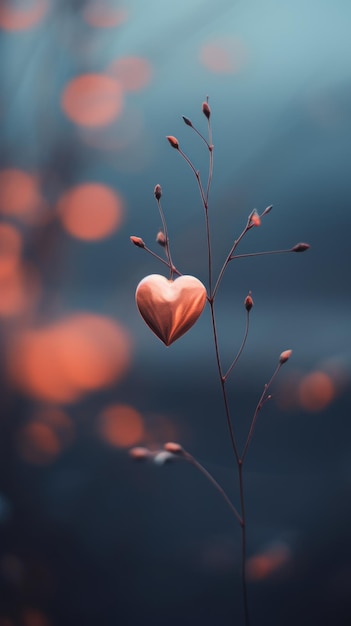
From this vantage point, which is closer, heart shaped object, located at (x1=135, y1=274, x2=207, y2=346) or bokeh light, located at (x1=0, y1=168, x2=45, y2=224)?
heart shaped object, located at (x1=135, y1=274, x2=207, y2=346)

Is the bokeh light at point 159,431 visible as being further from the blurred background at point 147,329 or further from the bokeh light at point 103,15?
the bokeh light at point 103,15

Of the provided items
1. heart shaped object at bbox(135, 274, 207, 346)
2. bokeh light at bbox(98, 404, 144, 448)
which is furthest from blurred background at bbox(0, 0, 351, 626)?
heart shaped object at bbox(135, 274, 207, 346)

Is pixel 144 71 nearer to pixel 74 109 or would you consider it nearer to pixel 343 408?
pixel 74 109

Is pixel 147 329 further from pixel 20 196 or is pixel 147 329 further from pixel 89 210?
pixel 20 196

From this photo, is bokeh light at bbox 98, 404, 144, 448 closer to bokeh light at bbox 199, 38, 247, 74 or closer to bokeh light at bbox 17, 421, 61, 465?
bokeh light at bbox 17, 421, 61, 465

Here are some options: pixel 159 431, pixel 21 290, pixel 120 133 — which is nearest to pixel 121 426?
pixel 159 431

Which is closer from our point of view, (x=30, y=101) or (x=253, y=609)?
(x=253, y=609)

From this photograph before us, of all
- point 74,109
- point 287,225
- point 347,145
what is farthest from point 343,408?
point 74,109
